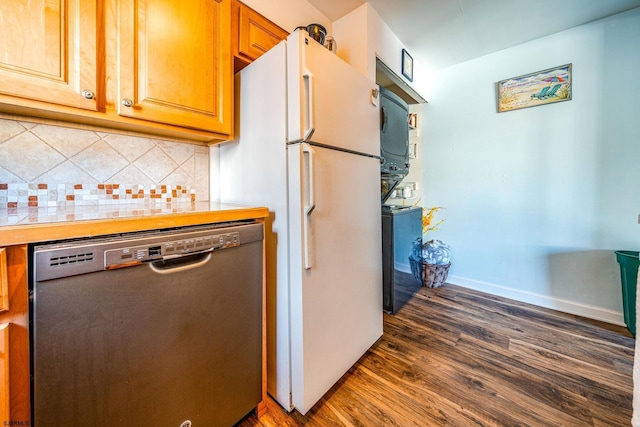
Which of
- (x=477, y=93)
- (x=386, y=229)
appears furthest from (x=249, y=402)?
(x=477, y=93)

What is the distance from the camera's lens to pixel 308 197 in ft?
3.46

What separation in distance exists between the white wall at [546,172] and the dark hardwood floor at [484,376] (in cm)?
44

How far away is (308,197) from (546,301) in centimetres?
260

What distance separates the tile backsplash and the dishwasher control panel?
2.23 feet

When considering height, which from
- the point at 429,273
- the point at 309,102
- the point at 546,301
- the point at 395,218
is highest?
the point at 309,102

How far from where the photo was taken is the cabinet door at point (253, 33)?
4.40ft

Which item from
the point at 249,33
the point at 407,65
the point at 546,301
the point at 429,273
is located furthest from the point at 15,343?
the point at 546,301

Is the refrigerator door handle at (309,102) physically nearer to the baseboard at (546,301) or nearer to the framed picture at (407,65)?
the framed picture at (407,65)

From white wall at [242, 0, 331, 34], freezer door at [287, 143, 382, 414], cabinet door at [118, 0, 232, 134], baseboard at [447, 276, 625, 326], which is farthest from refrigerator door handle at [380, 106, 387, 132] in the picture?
baseboard at [447, 276, 625, 326]

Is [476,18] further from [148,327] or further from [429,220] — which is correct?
[148,327]

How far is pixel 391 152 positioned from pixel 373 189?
0.72 meters

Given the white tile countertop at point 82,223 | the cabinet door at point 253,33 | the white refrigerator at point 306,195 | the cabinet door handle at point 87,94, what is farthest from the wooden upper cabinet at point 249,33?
the white tile countertop at point 82,223

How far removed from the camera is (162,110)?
1.04 m

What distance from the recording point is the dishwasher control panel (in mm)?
668
